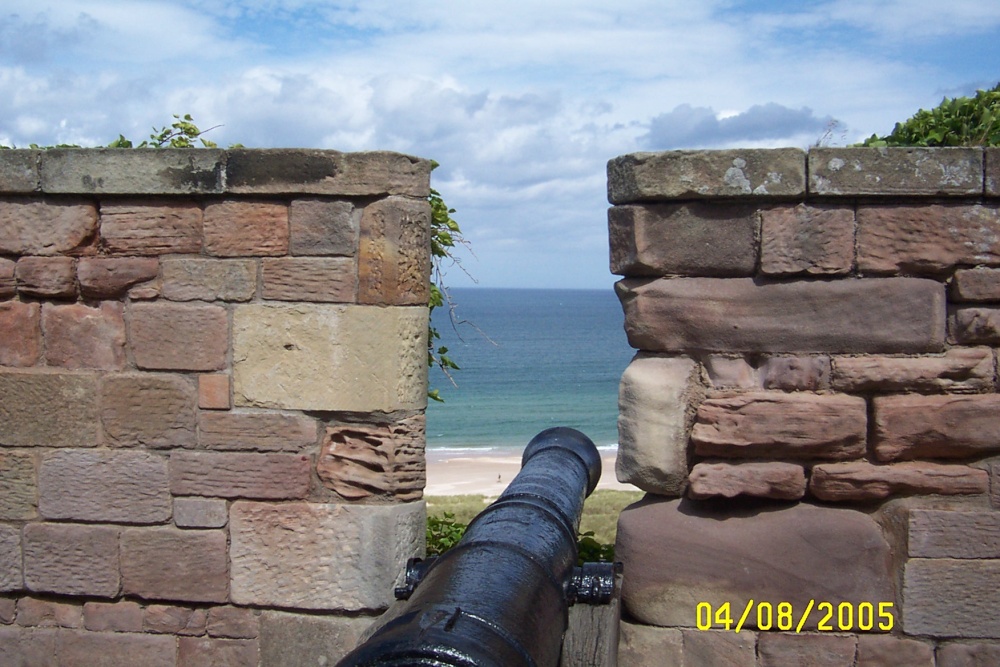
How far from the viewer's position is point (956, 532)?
2984 millimetres

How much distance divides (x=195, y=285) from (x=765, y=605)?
7.83ft

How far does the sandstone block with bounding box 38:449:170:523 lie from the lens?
3.70 metres

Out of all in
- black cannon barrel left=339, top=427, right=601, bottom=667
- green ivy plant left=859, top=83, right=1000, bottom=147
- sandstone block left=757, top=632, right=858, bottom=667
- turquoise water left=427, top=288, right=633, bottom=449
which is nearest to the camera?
black cannon barrel left=339, top=427, right=601, bottom=667

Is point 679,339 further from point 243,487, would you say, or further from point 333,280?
point 243,487

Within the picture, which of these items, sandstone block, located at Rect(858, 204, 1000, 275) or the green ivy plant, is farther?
the green ivy plant

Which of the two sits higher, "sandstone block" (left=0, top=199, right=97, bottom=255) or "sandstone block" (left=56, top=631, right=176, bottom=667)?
"sandstone block" (left=0, top=199, right=97, bottom=255)

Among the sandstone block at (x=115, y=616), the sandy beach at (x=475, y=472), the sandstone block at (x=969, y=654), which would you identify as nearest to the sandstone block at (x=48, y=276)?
the sandstone block at (x=115, y=616)

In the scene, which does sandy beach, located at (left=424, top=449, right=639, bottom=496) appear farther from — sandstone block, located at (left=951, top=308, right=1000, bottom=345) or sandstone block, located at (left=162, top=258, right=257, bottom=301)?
sandstone block, located at (left=951, top=308, right=1000, bottom=345)

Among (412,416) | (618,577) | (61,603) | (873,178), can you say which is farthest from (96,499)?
(873,178)

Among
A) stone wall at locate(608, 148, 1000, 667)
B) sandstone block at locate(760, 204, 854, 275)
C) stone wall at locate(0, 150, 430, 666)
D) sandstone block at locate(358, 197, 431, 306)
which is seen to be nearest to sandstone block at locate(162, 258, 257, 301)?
stone wall at locate(0, 150, 430, 666)

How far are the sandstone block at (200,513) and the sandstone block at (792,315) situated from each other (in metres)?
1.81

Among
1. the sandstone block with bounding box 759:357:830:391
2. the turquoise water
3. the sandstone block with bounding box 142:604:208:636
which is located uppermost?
the sandstone block with bounding box 759:357:830:391

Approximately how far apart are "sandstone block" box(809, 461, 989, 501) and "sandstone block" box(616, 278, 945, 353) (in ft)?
1.24

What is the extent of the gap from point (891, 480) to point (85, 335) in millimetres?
3023
